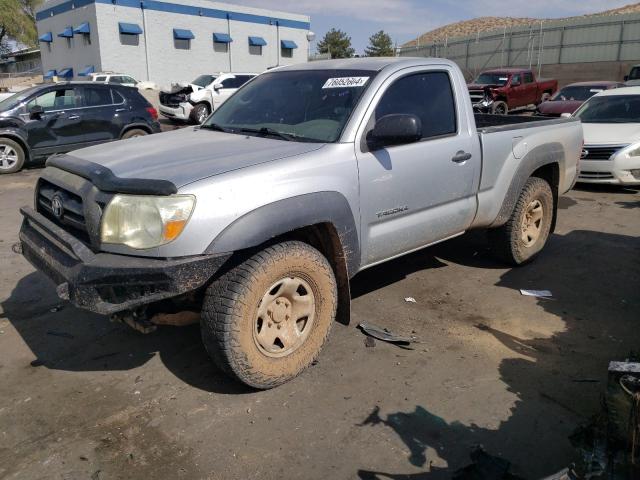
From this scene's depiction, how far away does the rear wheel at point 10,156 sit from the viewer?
405 inches

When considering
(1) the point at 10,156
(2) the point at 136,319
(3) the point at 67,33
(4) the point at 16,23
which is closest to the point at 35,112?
(1) the point at 10,156

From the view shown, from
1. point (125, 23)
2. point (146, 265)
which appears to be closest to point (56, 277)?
point (146, 265)

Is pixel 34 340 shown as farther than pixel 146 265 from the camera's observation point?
Yes

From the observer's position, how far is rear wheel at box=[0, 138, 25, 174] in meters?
10.3

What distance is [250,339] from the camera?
298 centimetres

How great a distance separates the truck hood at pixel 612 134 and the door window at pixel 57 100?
954 cm

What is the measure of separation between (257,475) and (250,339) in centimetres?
72

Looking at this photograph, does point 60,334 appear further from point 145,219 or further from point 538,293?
point 538,293

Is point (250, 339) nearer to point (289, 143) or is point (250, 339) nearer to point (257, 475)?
point (257, 475)

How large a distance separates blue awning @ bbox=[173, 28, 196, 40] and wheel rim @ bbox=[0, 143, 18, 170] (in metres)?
22.5

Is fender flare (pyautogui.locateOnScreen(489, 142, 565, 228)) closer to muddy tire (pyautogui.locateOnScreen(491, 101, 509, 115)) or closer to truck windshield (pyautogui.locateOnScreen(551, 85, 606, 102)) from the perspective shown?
truck windshield (pyautogui.locateOnScreen(551, 85, 606, 102))

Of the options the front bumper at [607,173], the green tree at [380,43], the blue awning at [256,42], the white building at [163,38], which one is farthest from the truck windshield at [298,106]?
the green tree at [380,43]

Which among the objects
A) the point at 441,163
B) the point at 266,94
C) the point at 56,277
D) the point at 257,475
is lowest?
the point at 257,475

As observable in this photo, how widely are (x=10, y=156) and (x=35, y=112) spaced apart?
1013mm
